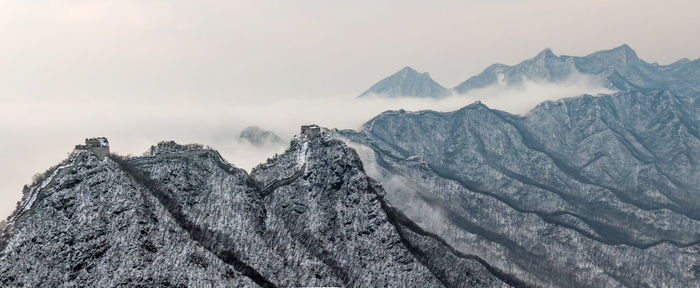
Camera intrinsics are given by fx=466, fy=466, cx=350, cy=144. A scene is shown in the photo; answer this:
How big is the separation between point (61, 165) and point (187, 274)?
2903 inches

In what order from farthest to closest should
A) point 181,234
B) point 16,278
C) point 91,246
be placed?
point 181,234
point 91,246
point 16,278

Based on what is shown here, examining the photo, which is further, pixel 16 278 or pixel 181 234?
pixel 181 234

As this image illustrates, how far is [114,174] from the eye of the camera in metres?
198

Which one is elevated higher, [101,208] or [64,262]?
[101,208]

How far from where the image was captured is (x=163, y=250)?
18162 centimetres

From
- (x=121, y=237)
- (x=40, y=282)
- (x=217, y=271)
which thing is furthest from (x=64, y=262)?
(x=217, y=271)

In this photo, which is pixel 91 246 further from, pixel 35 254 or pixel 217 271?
pixel 217 271

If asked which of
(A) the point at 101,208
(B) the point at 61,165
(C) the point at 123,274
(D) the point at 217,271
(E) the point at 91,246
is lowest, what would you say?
(D) the point at 217,271

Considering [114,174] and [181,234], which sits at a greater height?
[114,174]

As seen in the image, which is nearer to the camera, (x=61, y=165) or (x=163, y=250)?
(x=163, y=250)

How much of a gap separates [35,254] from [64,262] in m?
10.6

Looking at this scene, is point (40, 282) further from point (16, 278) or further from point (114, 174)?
point (114, 174)

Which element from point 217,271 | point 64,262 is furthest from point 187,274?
point 64,262

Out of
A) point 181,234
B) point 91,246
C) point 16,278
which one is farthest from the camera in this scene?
point 181,234
